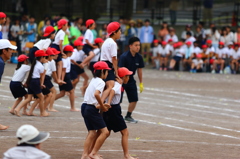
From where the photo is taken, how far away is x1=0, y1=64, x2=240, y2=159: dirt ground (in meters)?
10.1

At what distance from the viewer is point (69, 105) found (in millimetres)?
15633

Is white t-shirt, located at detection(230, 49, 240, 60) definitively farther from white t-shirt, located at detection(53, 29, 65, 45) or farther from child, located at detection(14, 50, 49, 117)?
child, located at detection(14, 50, 49, 117)

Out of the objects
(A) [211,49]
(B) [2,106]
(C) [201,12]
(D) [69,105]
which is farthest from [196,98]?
(C) [201,12]

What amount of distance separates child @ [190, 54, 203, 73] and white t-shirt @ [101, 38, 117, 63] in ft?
47.1

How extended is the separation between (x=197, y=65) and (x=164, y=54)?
5.26 ft

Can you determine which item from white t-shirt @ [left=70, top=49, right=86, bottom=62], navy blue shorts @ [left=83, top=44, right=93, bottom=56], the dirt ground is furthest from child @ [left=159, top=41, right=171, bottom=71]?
white t-shirt @ [left=70, top=49, right=86, bottom=62]

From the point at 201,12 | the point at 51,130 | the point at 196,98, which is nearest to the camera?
the point at 51,130

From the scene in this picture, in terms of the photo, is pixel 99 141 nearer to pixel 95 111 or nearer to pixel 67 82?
pixel 95 111

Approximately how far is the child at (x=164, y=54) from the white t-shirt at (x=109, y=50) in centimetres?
1465

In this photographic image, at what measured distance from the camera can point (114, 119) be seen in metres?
9.52

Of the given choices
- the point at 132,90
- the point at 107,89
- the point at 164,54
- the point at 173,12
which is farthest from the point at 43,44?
the point at 173,12

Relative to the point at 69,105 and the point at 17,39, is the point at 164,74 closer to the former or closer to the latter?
the point at 17,39

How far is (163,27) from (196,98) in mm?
10367

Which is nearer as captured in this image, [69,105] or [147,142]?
[147,142]
